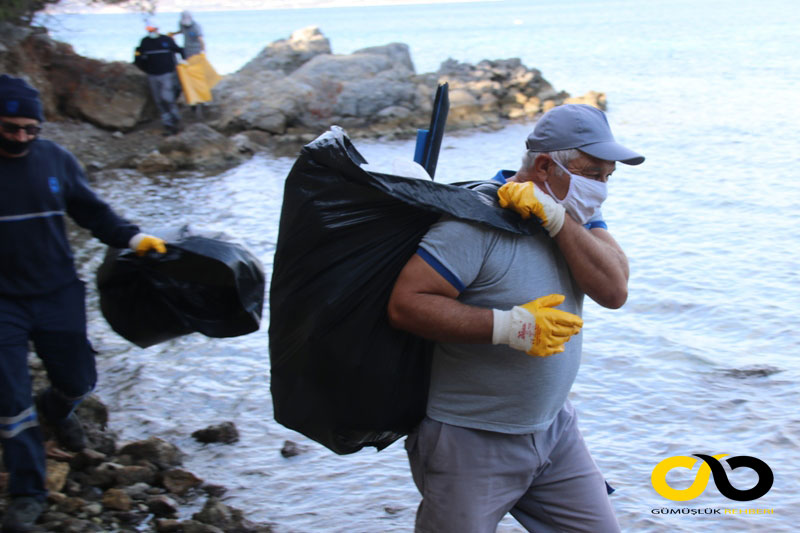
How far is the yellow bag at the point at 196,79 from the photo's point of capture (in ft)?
54.9

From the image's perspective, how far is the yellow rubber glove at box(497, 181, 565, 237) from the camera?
239cm

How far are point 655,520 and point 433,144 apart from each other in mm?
2407

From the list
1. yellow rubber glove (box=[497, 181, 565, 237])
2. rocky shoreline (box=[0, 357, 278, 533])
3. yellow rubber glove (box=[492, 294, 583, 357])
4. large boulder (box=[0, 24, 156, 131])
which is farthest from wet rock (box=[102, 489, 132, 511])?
large boulder (box=[0, 24, 156, 131])

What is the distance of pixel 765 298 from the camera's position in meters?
7.56

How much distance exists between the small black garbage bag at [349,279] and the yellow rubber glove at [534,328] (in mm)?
236

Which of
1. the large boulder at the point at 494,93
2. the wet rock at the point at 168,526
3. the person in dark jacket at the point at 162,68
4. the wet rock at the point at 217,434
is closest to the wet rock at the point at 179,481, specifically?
the wet rock at the point at 168,526

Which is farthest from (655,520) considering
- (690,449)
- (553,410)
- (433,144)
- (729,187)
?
(729,187)

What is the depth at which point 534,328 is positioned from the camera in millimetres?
2318

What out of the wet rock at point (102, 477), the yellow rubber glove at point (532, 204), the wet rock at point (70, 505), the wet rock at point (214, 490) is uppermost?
the yellow rubber glove at point (532, 204)

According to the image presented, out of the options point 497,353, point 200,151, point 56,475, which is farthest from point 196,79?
point 497,353

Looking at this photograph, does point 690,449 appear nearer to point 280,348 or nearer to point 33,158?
point 280,348

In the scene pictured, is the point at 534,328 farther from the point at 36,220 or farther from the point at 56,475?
the point at 56,475

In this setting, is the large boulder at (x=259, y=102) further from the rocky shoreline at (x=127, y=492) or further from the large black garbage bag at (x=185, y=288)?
the large black garbage bag at (x=185, y=288)

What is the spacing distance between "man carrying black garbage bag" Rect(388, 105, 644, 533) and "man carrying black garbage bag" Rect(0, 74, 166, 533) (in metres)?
1.83
